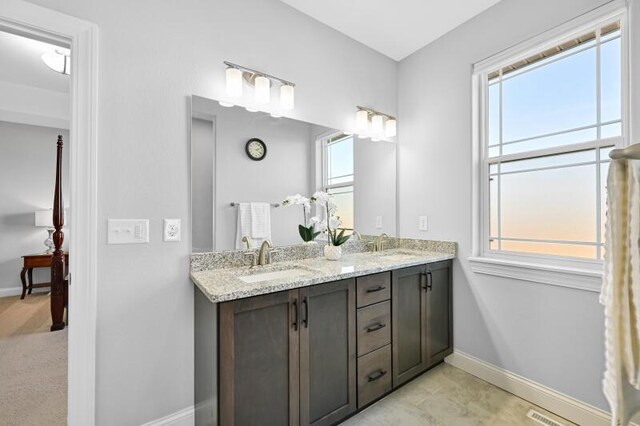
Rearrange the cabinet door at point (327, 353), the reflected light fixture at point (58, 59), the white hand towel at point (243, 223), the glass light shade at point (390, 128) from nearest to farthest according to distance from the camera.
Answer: the cabinet door at point (327, 353) < the white hand towel at point (243, 223) < the reflected light fixture at point (58, 59) < the glass light shade at point (390, 128)

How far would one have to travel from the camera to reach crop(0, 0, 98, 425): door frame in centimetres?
137

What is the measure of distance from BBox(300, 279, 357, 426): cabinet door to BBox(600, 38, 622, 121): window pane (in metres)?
1.81

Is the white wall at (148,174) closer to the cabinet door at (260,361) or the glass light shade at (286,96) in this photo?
the glass light shade at (286,96)

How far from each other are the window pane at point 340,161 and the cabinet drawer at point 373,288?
90 cm

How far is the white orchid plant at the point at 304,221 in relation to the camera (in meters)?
2.13

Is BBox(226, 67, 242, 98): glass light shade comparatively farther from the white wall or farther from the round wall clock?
the round wall clock

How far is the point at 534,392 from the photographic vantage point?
6.15 ft

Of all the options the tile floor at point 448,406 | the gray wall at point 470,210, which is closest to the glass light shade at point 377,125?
the gray wall at point 470,210

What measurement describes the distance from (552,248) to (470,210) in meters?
0.57

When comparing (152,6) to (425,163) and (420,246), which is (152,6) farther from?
(420,246)

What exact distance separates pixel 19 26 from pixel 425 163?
8.81 feet

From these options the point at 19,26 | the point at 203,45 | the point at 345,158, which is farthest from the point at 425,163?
the point at 19,26

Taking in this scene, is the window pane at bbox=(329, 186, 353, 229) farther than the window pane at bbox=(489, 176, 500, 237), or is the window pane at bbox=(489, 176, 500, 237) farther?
the window pane at bbox=(329, 186, 353, 229)

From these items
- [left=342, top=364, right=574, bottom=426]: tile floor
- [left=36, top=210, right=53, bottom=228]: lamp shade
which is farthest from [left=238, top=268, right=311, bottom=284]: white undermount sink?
[left=36, top=210, right=53, bottom=228]: lamp shade
